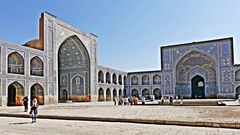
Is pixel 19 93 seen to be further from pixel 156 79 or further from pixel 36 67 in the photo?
pixel 156 79

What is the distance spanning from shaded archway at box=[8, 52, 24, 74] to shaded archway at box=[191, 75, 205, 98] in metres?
28.5

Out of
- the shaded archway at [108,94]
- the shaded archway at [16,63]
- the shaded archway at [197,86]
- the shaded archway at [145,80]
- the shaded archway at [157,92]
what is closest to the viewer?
the shaded archway at [16,63]

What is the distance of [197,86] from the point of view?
41781 mm

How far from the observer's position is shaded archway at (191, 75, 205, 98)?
4131 centimetres

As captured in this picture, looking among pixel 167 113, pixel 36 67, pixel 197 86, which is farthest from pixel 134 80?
pixel 167 113

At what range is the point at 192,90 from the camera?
41688 mm

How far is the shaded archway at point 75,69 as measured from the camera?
108 feet

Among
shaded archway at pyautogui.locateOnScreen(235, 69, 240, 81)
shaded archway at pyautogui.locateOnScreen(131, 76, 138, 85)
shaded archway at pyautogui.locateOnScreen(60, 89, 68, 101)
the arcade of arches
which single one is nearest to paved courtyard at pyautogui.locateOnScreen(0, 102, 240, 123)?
the arcade of arches

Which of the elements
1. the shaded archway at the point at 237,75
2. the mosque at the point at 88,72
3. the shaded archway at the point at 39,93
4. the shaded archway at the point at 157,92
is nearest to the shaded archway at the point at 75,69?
the mosque at the point at 88,72

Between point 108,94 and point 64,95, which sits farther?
point 108,94

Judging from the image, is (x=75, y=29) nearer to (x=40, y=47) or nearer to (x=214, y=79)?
(x=40, y=47)

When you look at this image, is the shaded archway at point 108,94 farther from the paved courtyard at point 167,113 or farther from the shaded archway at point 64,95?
the paved courtyard at point 167,113

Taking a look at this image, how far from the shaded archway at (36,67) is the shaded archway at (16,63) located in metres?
1.81

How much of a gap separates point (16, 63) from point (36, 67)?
2252 mm
